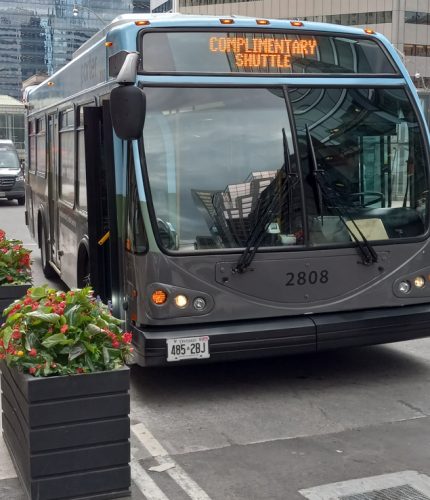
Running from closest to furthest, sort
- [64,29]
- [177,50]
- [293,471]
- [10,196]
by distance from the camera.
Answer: [293,471] → [177,50] → [10,196] → [64,29]

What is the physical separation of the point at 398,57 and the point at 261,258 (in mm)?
2240

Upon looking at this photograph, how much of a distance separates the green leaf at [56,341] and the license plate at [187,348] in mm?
1759

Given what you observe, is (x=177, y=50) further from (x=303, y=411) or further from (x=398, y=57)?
(x=303, y=411)

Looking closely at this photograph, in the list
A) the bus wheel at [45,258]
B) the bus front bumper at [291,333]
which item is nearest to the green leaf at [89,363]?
the bus front bumper at [291,333]

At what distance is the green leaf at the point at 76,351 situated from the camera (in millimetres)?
4234

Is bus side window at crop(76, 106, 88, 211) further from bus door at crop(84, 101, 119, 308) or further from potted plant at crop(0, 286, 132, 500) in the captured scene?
potted plant at crop(0, 286, 132, 500)

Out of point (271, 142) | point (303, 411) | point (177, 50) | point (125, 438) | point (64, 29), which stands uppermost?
point (64, 29)

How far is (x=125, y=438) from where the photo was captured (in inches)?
172

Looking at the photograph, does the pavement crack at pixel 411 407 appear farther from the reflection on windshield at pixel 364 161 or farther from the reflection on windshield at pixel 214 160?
the reflection on windshield at pixel 214 160

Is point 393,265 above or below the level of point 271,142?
below

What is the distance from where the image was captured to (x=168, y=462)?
5.05 meters

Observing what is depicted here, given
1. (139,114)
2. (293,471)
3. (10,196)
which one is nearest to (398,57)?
(139,114)

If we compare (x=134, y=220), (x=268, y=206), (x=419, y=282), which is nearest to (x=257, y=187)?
(x=268, y=206)

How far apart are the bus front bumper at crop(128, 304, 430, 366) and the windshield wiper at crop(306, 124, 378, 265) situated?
488mm
